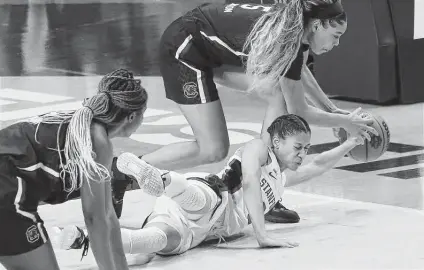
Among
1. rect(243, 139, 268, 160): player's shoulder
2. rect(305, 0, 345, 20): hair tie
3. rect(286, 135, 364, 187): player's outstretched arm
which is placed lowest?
rect(286, 135, 364, 187): player's outstretched arm

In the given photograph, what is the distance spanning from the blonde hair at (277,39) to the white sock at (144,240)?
3.30 feet

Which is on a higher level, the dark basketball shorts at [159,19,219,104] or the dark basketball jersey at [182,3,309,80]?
the dark basketball jersey at [182,3,309,80]

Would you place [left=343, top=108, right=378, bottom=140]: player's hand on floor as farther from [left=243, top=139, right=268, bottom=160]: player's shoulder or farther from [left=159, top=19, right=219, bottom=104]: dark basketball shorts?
[left=159, top=19, right=219, bottom=104]: dark basketball shorts

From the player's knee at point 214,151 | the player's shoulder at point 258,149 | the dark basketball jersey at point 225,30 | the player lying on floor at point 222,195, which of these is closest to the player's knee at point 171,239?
the player lying on floor at point 222,195

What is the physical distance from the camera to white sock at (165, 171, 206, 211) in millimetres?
5277

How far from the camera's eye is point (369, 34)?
9.70 meters

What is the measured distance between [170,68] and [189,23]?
0.28 m

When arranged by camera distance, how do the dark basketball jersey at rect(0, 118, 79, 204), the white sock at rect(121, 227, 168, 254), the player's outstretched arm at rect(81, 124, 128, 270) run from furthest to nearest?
the white sock at rect(121, 227, 168, 254) < the dark basketball jersey at rect(0, 118, 79, 204) < the player's outstretched arm at rect(81, 124, 128, 270)

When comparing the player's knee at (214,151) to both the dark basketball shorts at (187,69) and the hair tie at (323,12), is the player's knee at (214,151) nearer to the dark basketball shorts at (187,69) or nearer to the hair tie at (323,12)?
the dark basketball shorts at (187,69)

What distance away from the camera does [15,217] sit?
3973 millimetres

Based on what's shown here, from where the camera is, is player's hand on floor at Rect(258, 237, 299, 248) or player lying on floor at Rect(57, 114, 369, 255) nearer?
player lying on floor at Rect(57, 114, 369, 255)

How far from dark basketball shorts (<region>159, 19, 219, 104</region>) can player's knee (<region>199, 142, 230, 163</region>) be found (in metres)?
0.27

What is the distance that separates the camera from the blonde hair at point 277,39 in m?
5.47

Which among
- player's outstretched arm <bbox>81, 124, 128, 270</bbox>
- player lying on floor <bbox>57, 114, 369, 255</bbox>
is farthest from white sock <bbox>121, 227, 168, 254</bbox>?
player's outstretched arm <bbox>81, 124, 128, 270</bbox>
